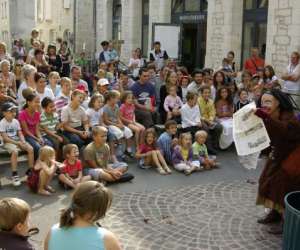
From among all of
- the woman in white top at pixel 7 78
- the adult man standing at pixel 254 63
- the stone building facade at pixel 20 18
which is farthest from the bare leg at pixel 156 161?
the stone building facade at pixel 20 18

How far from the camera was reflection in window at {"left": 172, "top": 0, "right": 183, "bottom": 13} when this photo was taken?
16872 mm

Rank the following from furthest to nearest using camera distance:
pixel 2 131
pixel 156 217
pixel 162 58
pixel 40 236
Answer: pixel 162 58 → pixel 2 131 → pixel 156 217 → pixel 40 236

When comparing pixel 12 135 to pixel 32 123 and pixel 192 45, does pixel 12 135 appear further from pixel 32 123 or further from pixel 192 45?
pixel 192 45

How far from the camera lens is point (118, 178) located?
697 centimetres

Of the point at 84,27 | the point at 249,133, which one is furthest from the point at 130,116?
the point at 84,27

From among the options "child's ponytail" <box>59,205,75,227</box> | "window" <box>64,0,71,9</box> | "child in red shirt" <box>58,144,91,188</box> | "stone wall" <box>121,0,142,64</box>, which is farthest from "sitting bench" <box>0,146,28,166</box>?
"window" <box>64,0,71,9</box>

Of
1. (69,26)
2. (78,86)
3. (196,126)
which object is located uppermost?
(69,26)

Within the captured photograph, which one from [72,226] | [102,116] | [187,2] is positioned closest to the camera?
[72,226]

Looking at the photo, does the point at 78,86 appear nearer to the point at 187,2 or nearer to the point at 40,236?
the point at 40,236

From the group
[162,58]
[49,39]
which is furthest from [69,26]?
[162,58]

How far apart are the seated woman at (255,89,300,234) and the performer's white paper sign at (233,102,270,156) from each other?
0.07m

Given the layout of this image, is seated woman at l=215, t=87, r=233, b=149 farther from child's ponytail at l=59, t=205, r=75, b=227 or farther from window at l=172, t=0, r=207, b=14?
window at l=172, t=0, r=207, b=14

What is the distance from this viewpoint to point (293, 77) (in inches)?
399

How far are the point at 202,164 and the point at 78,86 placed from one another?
11.1 feet
